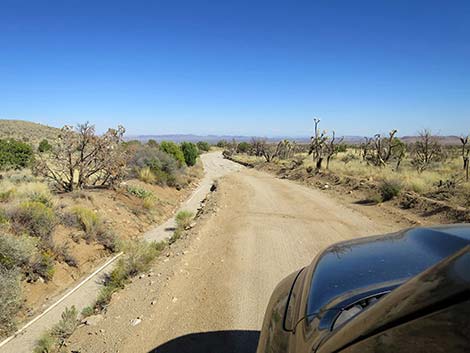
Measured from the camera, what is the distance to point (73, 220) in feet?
40.7

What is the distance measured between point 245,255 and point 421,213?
7.90 metres

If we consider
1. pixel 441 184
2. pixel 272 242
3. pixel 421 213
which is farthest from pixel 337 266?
pixel 441 184

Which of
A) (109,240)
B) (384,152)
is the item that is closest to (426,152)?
(384,152)

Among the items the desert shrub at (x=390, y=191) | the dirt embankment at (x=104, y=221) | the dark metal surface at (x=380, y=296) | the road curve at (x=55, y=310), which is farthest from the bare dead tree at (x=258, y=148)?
the dark metal surface at (x=380, y=296)

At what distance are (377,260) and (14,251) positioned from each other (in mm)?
9114

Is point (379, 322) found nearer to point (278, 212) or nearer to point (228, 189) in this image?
point (278, 212)

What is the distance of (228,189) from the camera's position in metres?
21.8

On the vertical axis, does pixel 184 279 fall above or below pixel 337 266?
below

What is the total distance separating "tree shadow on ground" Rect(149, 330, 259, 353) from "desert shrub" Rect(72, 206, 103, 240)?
8.57 meters

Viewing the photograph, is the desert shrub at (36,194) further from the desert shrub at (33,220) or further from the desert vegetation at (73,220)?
the desert shrub at (33,220)

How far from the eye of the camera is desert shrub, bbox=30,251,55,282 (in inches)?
364

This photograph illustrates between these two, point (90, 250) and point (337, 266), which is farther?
point (90, 250)

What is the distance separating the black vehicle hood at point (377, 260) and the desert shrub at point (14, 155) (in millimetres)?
27603

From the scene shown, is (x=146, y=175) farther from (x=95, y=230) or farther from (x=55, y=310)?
(x=55, y=310)
